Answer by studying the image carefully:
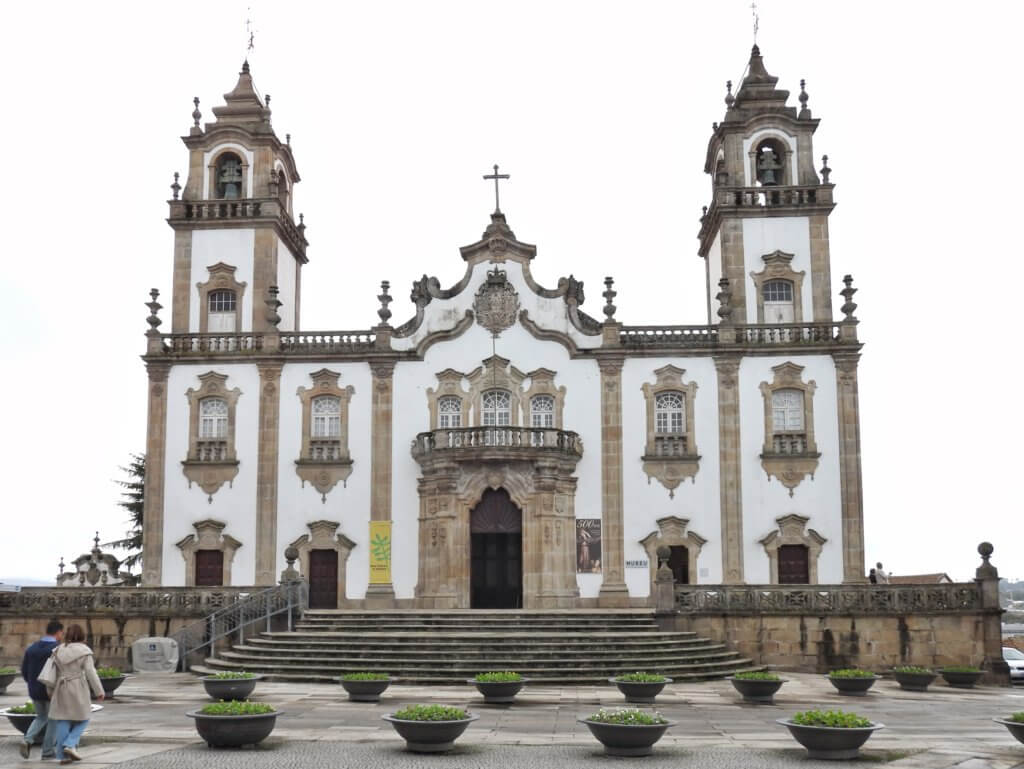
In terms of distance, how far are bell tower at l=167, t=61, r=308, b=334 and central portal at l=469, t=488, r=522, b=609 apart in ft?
28.1

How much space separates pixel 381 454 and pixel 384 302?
15.3ft

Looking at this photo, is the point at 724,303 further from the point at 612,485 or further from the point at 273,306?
the point at 273,306

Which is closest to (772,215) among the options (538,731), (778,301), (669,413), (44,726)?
(778,301)

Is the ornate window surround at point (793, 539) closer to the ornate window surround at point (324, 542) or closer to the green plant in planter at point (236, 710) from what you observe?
the ornate window surround at point (324, 542)

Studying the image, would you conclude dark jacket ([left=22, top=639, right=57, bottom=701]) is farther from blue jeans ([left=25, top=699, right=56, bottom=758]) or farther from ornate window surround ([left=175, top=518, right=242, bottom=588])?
ornate window surround ([left=175, top=518, right=242, bottom=588])

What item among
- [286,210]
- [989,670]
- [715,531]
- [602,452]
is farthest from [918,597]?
[286,210]

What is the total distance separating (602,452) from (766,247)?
26.9 ft

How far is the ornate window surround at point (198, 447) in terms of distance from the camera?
33.4 meters

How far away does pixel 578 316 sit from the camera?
34156 mm

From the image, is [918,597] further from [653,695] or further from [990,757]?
[990,757]

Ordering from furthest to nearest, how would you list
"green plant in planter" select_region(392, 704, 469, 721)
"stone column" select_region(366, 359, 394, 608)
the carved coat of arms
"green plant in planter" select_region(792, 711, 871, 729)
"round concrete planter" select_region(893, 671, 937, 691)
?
the carved coat of arms, "stone column" select_region(366, 359, 394, 608), "round concrete planter" select_region(893, 671, 937, 691), "green plant in planter" select_region(392, 704, 469, 721), "green plant in planter" select_region(792, 711, 871, 729)

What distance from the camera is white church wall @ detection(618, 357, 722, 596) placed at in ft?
107

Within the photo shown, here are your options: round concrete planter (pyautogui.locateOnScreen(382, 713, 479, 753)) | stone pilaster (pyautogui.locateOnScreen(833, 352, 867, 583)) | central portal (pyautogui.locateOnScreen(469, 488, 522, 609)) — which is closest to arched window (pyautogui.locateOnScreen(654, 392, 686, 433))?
stone pilaster (pyautogui.locateOnScreen(833, 352, 867, 583))

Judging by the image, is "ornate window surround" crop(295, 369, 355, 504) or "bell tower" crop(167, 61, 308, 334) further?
"bell tower" crop(167, 61, 308, 334)
